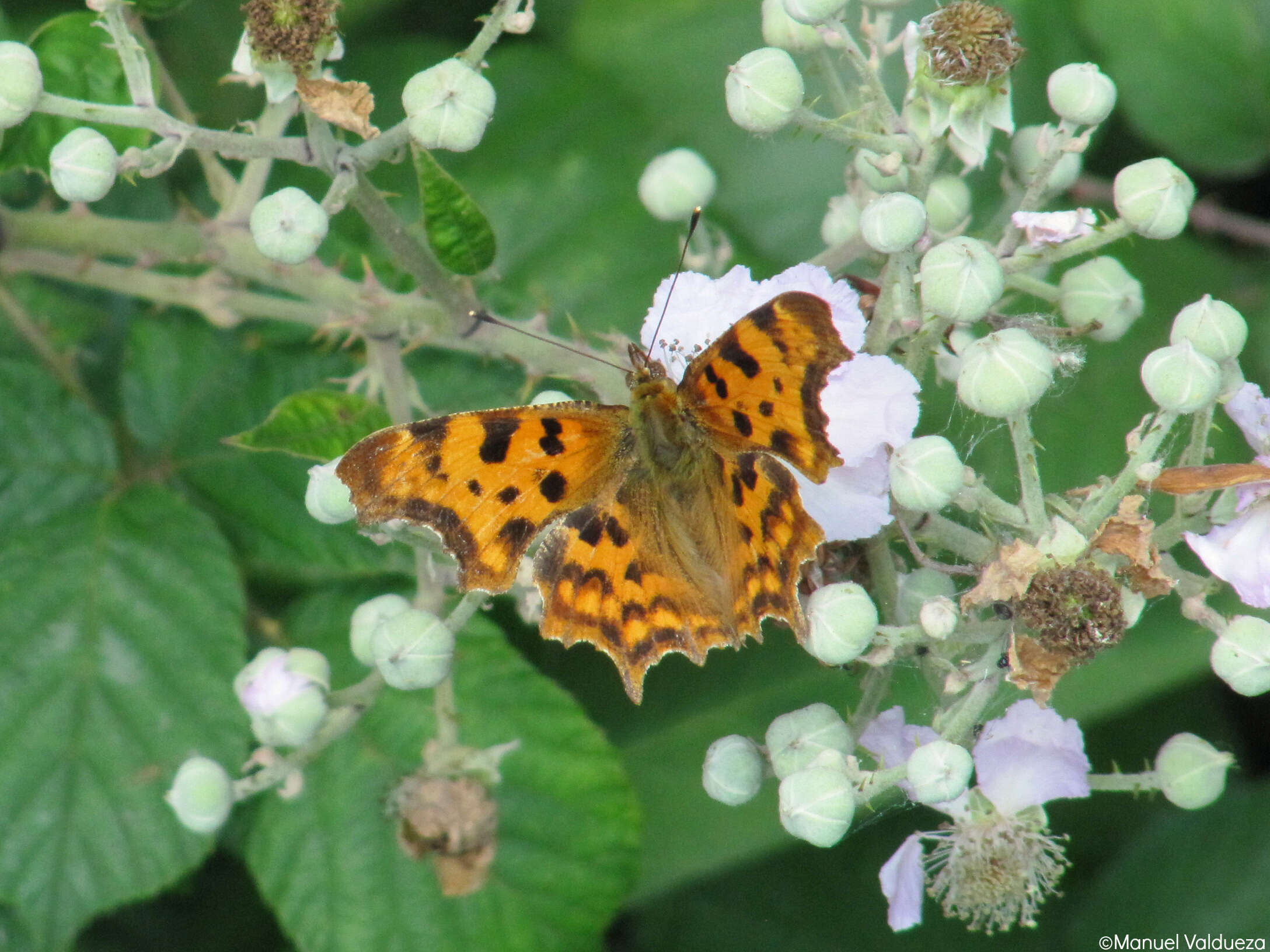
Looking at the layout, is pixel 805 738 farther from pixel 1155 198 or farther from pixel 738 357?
pixel 1155 198

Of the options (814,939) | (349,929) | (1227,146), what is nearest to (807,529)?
(349,929)

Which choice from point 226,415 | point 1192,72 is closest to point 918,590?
point 226,415

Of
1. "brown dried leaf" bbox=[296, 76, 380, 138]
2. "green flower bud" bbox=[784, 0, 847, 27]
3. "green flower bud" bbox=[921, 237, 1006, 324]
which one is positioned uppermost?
"green flower bud" bbox=[784, 0, 847, 27]

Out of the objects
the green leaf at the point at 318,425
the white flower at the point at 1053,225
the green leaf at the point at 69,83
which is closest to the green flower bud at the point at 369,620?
the green leaf at the point at 318,425

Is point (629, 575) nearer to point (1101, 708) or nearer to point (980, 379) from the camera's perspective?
point (980, 379)

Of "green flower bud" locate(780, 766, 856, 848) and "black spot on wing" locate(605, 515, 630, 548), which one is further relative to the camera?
"black spot on wing" locate(605, 515, 630, 548)

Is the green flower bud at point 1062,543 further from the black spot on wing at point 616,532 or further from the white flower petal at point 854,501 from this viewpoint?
the black spot on wing at point 616,532

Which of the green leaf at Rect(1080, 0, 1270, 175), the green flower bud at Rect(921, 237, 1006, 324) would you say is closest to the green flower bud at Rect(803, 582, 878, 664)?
the green flower bud at Rect(921, 237, 1006, 324)

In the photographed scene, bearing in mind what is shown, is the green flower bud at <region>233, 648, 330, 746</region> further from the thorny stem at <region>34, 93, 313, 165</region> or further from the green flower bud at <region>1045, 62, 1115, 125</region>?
the green flower bud at <region>1045, 62, 1115, 125</region>
